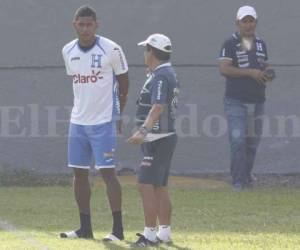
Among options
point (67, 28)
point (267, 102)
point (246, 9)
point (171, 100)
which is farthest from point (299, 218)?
point (67, 28)

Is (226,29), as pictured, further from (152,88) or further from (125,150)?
(152,88)

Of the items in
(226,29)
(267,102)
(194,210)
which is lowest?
(194,210)

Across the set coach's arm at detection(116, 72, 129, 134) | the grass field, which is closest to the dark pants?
the grass field

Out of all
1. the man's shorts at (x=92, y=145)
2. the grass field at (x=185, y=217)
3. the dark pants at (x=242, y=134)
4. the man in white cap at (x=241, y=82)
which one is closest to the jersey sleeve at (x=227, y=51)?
the man in white cap at (x=241, y=82)

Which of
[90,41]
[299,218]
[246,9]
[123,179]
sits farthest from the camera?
[123,179]

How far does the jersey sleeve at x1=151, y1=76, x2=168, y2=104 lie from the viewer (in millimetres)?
8258

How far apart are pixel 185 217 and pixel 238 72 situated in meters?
2.76

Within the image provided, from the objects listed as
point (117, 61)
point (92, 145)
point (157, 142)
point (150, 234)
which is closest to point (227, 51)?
point (117, 61)

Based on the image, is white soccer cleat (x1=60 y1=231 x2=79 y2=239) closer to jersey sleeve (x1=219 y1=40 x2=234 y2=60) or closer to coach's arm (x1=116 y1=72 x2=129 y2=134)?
coach's arm (x1=116 y1=72 x2=129 y2=134)

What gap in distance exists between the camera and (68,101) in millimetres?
13867

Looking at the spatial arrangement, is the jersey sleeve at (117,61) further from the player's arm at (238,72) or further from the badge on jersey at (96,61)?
the player's arm at (238,72)

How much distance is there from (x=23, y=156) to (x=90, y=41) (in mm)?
5368

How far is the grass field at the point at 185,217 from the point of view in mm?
8445

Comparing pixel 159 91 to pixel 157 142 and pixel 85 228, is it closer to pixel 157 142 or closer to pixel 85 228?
pixel 157 142
